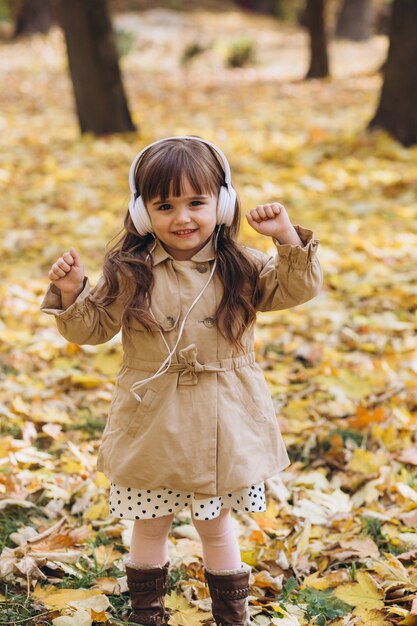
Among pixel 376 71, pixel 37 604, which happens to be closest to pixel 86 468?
pixel 37 604

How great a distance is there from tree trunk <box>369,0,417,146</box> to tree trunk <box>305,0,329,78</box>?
507 centimetres

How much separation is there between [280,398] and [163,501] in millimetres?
1682

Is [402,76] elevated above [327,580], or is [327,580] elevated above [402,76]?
[402,76]

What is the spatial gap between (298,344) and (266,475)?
91.5 inches

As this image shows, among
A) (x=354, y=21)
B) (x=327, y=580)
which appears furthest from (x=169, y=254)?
(x=354, y=21)

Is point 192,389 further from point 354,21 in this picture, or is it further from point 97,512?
point 354,21

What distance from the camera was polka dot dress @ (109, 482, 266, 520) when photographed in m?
2.21

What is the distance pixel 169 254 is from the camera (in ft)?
7.30

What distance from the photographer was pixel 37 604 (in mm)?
2426

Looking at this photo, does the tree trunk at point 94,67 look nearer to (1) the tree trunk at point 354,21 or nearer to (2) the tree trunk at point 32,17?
(2) the tree trunk at point 32,17

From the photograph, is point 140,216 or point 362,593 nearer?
point 140,216

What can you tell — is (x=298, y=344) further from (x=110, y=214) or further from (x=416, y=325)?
(x=110, y=214)

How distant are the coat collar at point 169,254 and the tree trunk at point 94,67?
23.8ft

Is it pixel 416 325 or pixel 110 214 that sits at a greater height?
pixel 110 214
